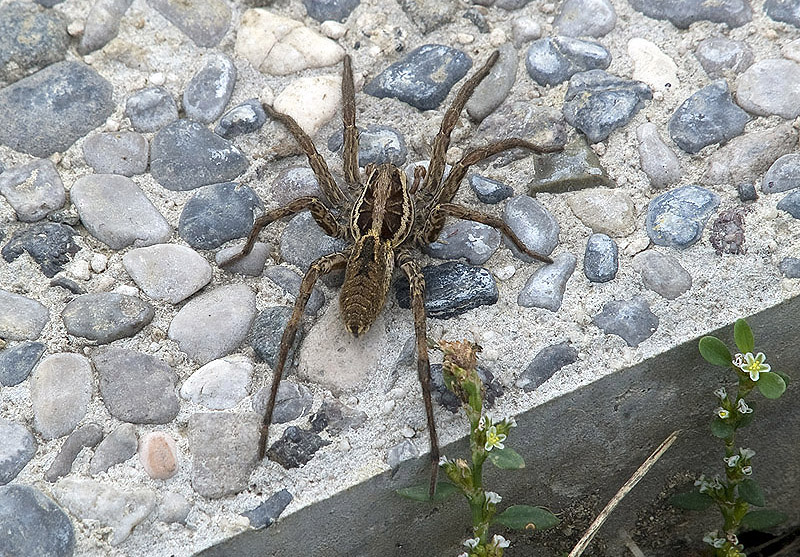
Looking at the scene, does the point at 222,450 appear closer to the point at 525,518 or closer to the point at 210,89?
the point at 525,518

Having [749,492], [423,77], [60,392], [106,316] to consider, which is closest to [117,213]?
[106,316]

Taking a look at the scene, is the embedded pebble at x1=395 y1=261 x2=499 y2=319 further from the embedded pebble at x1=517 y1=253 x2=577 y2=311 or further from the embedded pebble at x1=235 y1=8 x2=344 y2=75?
the embedded pebble at x1=235 y1=8 x2=344 y2=75

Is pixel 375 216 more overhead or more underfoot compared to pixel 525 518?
more overhead

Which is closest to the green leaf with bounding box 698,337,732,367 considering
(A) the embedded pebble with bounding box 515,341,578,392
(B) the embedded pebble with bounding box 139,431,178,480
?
(A) the embedded pebble with bounding box 515,341,578,392

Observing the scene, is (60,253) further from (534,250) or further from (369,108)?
(534,250)

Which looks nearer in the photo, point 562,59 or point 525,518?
point 525,518

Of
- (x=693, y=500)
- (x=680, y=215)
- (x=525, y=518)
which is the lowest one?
(x=693, y=500)
